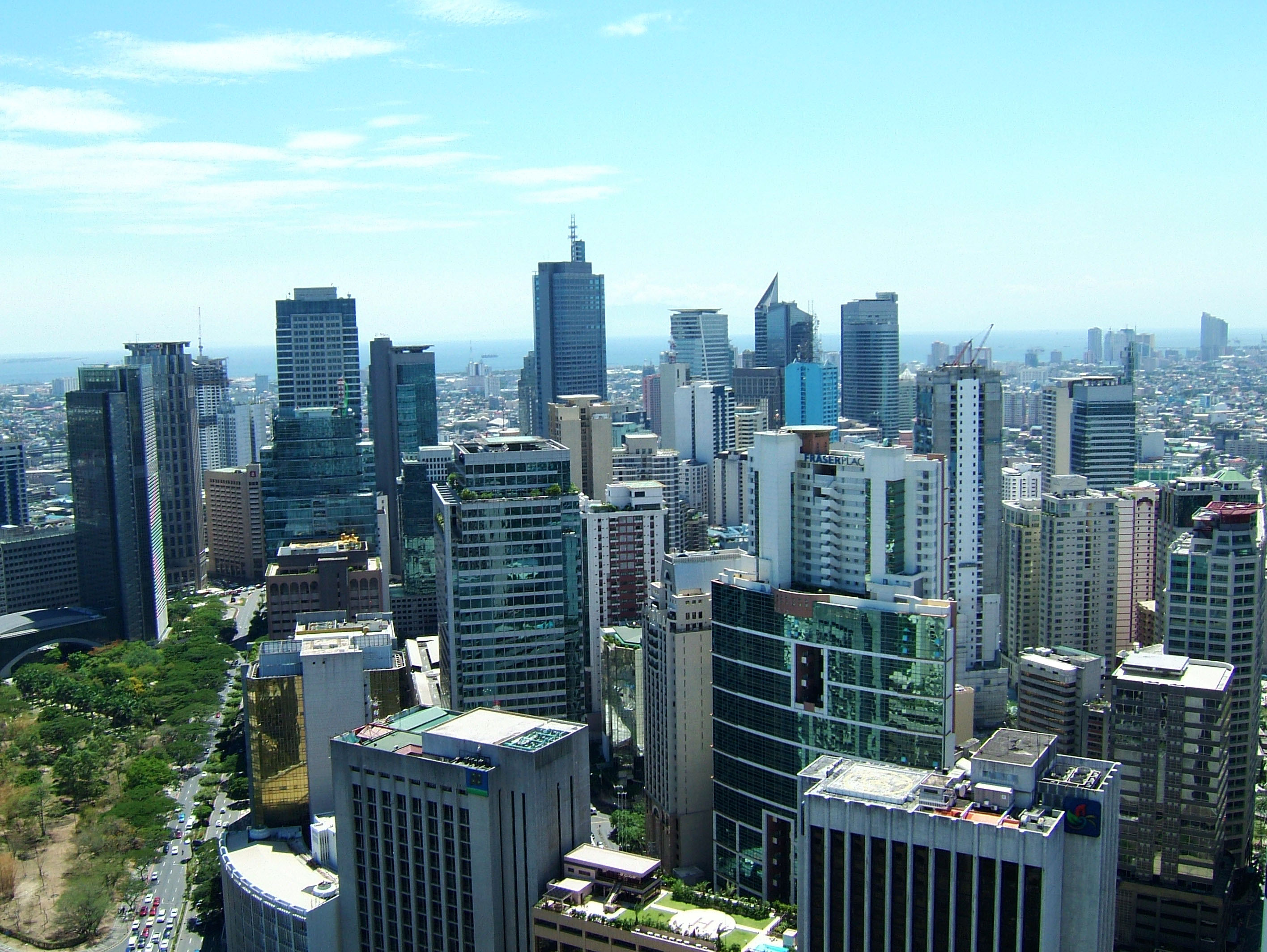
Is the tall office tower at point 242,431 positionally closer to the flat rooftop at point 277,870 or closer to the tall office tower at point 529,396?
the tall office tower at point 529,396

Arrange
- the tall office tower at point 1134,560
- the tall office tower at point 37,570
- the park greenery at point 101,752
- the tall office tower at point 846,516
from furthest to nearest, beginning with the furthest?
the tall office tower at point 37,570 → the tall office tower at point 1134,560 → the park greenery at point 101,752 → the tall office tower at point 846,516

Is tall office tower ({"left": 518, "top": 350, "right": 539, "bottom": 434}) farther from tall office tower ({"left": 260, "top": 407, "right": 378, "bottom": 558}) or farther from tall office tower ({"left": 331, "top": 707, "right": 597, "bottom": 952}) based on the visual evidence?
tall office tower ({"left": 331, "top": 707, "right": 597, "bottom": 952})

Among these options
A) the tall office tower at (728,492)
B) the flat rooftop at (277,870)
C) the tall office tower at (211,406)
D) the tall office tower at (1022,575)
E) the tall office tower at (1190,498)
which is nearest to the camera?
the flat rooftop at (277,870)

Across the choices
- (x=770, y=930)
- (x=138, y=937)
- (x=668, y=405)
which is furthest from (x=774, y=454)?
(x=668, y=405)

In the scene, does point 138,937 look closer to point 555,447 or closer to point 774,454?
point 555,447

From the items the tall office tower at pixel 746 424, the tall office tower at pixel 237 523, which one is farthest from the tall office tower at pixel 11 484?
the tall office tower at pixel 746 424

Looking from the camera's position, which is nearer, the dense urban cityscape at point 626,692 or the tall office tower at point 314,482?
the dense urban cityscape at point 626,692
